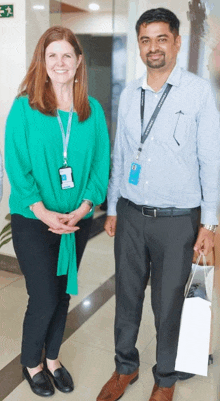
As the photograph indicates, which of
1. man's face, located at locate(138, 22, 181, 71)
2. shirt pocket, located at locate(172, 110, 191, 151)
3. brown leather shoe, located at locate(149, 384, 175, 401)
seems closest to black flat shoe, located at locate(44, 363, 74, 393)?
brown leather shoe, located at locate(149, 384, 175, 401)

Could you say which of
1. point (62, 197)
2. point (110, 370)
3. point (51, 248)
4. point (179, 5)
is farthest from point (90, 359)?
point (179, 5)

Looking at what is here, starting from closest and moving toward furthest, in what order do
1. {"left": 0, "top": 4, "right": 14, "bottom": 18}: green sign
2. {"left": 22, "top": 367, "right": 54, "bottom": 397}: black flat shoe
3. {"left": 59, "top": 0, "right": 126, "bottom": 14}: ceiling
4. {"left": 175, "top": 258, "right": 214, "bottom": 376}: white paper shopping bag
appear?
1. {"left": 175, "top": 258, "right": 214, "bottom": 376}: white paper shopping bag
2. {"left": 22, "top": 367, "right": 54, "bottom": 397}: black flat shoe
3. {"left": 0, "top": 4, "right": 14, "bottom": 18}: green sign
4. {"left": 59, "top": 0, "right": 126, "bottom": 14}: ceiling

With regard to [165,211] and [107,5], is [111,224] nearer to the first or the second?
[165,211]

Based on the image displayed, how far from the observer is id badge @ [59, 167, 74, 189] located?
1.76 metres

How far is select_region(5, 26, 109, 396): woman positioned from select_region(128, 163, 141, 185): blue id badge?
0.58 feet

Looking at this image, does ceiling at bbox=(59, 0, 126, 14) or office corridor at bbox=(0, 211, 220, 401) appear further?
ceiling at bbox=(59, 0, 126, 14)

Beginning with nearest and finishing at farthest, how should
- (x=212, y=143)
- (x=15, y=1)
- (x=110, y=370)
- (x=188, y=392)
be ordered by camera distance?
(x=212, y=143) < (x=188, y=392) < (x=110, y=370) < (x=15, y=1)

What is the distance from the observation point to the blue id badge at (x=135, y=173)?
1755 mm

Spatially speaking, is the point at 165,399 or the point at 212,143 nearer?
the point at 212,143

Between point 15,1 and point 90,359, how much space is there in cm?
229

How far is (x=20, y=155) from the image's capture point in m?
1.72

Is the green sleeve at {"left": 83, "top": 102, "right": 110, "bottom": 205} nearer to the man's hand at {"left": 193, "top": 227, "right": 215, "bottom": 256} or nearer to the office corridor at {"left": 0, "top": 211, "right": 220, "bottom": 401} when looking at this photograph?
the man's hand at {"left": 193, "top": 227, "right": 215, "bottom": 256}

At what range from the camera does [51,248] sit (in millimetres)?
1851

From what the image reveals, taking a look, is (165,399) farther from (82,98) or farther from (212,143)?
(82,98)
